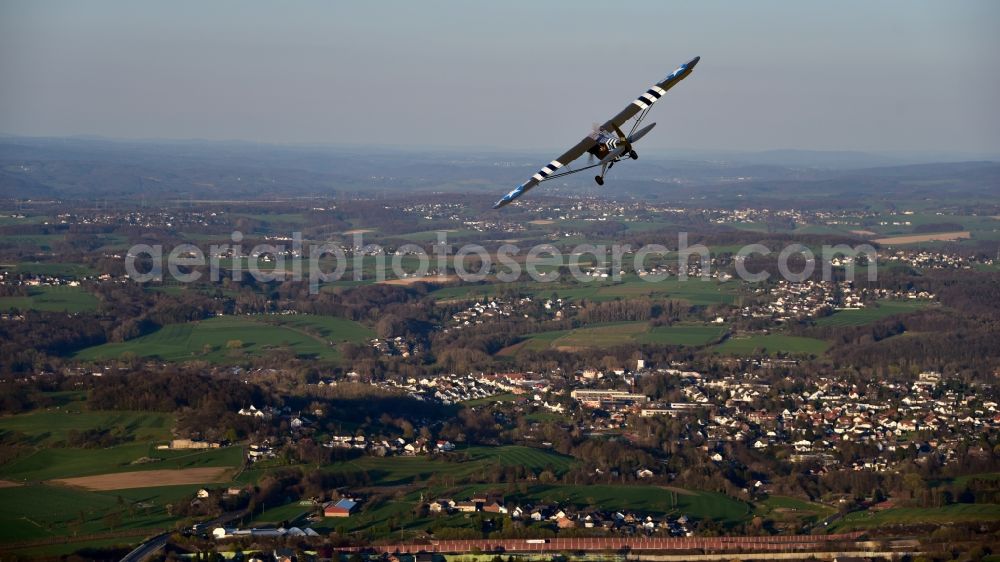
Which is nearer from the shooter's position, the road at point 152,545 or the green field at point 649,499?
the road at point 152,545

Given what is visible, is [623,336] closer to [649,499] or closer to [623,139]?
[649,499]

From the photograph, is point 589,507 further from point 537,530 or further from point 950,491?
point 950,491

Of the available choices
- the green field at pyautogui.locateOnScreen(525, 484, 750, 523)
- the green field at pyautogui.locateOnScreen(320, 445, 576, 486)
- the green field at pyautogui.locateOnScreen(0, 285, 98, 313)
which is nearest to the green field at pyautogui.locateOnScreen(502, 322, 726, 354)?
the green field at pyautogui.locateOnScreen(320, 445, 576, 486)

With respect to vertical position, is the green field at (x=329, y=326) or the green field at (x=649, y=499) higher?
the green field at (x=649, y=499)

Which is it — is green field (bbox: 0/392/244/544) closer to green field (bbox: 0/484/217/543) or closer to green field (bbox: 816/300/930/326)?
green field (bbox: 0/484/217/543)

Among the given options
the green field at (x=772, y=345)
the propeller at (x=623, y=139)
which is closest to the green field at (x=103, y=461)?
the propeller at (x=623, y=139)

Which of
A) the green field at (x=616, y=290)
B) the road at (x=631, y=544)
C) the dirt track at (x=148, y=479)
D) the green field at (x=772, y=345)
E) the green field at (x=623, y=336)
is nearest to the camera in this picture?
the road at (x=631, y=544)

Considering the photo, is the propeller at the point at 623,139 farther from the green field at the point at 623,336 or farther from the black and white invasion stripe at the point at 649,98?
the green field at the point at 623,336
